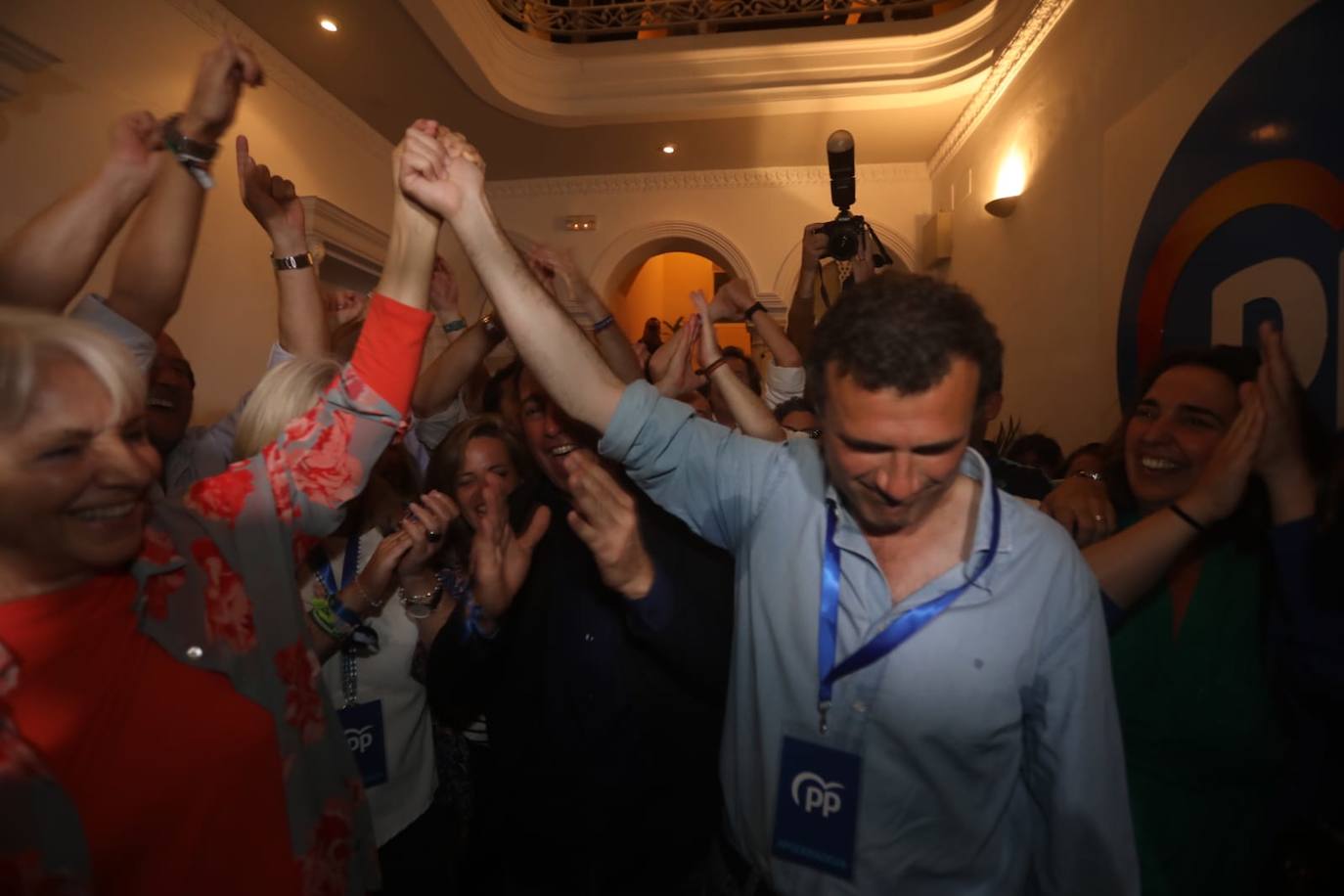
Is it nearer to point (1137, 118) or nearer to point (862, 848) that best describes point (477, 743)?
point (862, 848)

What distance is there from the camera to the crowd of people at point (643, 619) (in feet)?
2.82

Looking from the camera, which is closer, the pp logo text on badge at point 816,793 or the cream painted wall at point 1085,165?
the pp logo text on badge at point 816,793

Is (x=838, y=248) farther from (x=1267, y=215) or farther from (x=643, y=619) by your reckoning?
(x=643, y=619)

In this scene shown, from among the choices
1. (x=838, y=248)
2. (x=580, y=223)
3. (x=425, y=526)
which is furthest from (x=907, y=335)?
(x=580, y=223)

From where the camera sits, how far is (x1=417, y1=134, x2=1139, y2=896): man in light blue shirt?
3.33ft

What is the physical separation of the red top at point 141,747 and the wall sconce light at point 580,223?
6.04m

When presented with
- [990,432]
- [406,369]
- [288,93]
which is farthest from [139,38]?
[990,432]

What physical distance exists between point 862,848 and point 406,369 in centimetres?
106

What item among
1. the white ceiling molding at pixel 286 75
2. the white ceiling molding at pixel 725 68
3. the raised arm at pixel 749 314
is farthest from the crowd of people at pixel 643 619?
the white ceiling molding at pixel 725 68

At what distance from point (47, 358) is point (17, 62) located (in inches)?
101

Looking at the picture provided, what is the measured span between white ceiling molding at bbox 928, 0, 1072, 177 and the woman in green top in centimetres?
311

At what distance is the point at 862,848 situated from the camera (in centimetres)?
106

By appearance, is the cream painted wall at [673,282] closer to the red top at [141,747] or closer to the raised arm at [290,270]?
the raised arm at [290,270]

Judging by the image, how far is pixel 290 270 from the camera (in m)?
1.53
